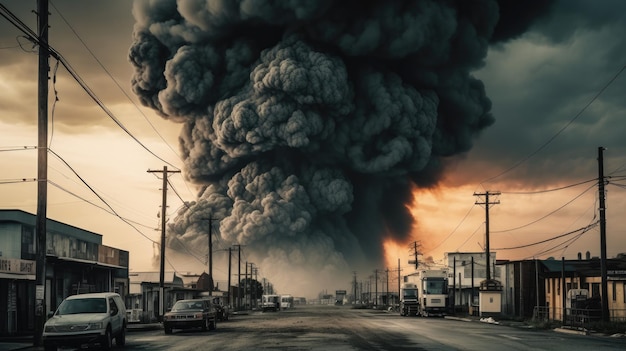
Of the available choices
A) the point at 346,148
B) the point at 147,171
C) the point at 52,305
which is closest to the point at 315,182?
the point at 346,148

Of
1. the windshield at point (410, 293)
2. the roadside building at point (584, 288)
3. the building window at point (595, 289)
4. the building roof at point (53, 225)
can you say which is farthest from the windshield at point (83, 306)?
the windshield at point (410, 293)

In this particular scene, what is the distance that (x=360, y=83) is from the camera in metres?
113

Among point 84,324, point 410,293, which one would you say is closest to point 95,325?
point 84,324

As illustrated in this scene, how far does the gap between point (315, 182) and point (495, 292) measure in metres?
57.5

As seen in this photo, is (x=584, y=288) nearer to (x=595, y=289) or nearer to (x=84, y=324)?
(x=595, y=289)

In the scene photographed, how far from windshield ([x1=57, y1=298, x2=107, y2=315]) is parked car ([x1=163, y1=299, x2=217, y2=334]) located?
36.8 feet

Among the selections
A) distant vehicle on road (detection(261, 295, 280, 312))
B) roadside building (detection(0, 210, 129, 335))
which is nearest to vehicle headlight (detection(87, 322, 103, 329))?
roadside building (detection(0, 210, 129, 335))

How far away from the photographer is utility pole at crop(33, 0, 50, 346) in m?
29.6

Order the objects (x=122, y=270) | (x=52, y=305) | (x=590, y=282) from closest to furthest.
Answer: (x=52, y=305)
(x=590, y=282)
(x=122, y=270)

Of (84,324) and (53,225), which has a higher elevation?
(53,225)

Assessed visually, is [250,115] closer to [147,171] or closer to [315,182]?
[315,182]

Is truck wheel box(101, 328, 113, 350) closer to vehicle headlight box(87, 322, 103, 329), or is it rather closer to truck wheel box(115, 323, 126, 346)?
vehicle headlight box(87, 322, 103, 329)

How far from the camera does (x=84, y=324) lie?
26109 mm

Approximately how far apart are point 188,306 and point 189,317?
1590 millimetres
